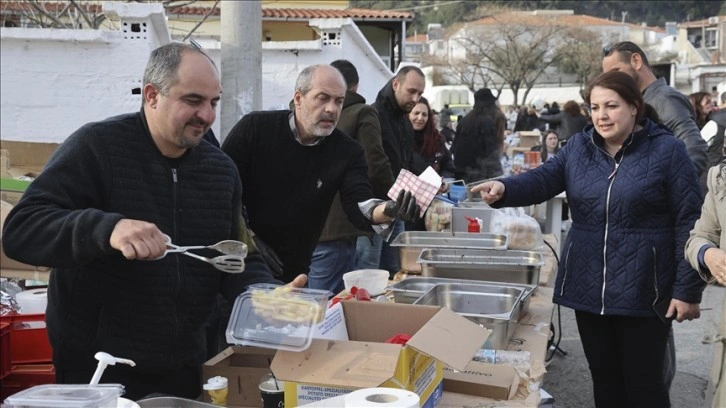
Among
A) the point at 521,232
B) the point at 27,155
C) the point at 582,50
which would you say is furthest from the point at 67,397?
the point at 582,50

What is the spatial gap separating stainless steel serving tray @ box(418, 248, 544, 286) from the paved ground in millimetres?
1337

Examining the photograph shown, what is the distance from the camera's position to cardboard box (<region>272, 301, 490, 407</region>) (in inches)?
74.0

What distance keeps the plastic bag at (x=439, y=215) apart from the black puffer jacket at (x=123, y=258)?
2.63m

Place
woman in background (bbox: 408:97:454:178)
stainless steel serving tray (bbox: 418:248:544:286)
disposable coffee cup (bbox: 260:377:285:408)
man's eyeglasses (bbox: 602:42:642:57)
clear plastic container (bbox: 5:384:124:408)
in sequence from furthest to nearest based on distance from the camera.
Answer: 1. woman in background (bbox: 408:97:454:178)
2. man's eyeglasses (bbox: 602:42:642:57)
3. stainless steel serving tray (bbox: 418:248:544:286)
4. disposable coffee cup (bbox: 260:377:285:408)
5. clear plastic container (bbox: 5:384:124:408)

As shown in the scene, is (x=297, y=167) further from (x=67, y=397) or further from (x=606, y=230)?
(x=67, y=397)

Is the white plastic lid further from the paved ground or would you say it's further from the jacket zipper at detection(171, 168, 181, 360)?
the paved ground

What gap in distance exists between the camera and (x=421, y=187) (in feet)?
10.1

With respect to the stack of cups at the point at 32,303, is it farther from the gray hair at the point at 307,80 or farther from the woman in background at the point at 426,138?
the woman in background at the point at 426,138

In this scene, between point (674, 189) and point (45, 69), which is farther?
point (45, 69)

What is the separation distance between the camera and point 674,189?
3062 millimetres

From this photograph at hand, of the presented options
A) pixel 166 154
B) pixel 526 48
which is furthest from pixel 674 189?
pixel 526 48

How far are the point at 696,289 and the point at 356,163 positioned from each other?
5.41 feet

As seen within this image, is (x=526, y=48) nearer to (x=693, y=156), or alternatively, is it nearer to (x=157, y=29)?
(x=157, y=29)

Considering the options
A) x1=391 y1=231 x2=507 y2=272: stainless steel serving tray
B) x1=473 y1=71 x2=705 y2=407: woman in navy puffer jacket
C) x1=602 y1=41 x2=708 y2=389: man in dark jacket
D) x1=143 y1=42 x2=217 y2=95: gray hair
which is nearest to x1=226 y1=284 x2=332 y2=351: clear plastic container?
x1=143 y1=42 x2=217 y2=95: gray hair
